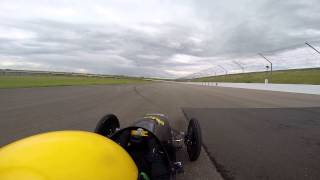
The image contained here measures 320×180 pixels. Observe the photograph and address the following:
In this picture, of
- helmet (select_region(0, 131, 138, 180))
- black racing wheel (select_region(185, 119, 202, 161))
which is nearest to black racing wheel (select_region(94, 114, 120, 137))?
black racing wheel (select_region(185, 119, 202, 161))

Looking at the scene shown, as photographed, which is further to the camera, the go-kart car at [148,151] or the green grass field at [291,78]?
the green grass field at [291,78]

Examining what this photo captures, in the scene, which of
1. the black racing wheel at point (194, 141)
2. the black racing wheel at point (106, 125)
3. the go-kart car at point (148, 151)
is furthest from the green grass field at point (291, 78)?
the go-kart car at point (148, 151)

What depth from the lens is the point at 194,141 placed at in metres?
5.83

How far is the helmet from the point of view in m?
2.15

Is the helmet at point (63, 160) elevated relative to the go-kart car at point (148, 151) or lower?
elevated

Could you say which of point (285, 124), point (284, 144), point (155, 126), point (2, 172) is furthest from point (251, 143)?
point (2, 172)

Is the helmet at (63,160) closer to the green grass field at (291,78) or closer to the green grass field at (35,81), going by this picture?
the green grass field at (35,81)

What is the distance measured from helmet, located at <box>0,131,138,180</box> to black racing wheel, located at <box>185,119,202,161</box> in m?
2.96

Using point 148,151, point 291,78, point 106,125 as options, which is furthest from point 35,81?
point 291,78

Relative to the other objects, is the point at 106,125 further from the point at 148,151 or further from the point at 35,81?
the point at 35,81

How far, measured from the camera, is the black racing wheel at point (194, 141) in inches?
220

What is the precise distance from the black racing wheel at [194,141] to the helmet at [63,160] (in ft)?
9.70

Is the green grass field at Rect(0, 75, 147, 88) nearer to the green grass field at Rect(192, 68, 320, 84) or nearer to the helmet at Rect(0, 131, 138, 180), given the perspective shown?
the helmet at Rect(0, 131, 138, 180)

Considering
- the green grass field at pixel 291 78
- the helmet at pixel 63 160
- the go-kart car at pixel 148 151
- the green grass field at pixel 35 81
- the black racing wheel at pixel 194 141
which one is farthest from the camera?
the green grass field at pixel 291 78
